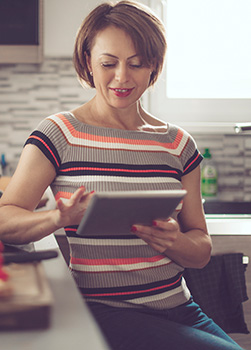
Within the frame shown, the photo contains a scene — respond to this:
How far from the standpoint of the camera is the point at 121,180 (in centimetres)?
133

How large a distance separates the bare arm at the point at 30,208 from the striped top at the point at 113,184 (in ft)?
0.12

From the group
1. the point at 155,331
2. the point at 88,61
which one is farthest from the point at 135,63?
the point at 155,331

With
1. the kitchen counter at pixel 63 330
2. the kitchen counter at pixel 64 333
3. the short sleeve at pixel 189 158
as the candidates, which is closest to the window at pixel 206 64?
the short sleeve at pixel 189 158

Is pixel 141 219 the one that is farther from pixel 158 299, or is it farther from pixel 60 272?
pixel 158 299

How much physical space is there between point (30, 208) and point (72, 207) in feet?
1.00

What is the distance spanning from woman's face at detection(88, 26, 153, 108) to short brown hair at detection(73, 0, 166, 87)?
0.06 feet

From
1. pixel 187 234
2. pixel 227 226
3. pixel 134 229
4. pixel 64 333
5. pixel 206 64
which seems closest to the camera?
pixel 64 333

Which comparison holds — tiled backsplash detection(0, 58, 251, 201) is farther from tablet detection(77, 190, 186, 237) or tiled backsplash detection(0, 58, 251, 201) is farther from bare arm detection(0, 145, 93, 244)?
tablet detection(77, 190, 186, 237)

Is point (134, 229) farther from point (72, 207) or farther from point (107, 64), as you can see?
point (107, 64)

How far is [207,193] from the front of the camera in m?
2.44

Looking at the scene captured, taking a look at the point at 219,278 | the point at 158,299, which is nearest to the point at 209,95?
the point at 219,278

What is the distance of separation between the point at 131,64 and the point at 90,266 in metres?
0.54

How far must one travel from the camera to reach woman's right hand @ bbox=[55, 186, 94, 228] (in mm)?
975

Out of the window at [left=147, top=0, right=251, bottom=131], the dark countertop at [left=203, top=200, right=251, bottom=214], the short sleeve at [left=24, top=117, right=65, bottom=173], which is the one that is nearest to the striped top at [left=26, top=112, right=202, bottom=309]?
the short sleeve at [left=24, top=117, right=65, bottom=173]
